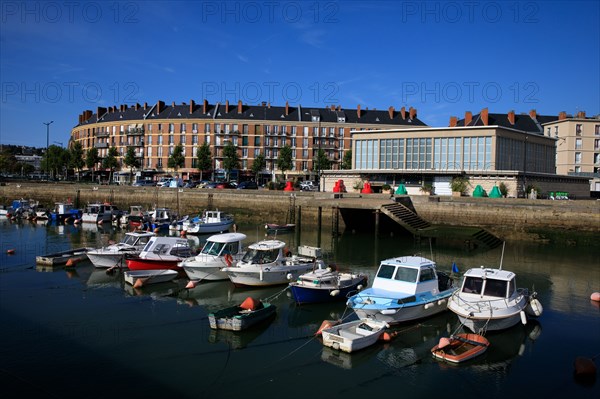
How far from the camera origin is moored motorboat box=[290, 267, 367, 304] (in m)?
20.3

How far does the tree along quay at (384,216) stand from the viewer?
131 ft

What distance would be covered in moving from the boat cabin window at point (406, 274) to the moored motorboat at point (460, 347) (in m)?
2.99

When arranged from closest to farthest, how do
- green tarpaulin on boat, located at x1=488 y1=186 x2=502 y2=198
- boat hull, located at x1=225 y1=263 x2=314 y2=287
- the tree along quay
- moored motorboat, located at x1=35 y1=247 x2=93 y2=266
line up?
1. boat hull, located at x1=225 y1=263 x2=314 y2=287
2. moored motorboat, located at x1=35 y1=247 x2=93 y2=266
3. the tree along quay
4. green tarpaulin on boat, located at x1=488 y1=186 x2=502 y2=198

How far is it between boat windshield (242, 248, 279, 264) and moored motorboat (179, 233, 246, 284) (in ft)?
3.51

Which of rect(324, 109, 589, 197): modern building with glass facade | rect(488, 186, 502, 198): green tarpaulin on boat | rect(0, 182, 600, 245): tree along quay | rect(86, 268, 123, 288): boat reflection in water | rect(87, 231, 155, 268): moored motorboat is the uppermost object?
rect(324, 109, 589, 197): modern building with glass facade

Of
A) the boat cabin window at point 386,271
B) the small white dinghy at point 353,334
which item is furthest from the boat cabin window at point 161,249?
the small white dinghy at point 353,334

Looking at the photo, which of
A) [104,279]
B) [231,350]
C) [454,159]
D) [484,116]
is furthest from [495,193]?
[231,350]

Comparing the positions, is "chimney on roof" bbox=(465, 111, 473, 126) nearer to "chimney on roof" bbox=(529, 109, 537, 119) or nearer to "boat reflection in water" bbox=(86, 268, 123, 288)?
"chimney on roof" bbox=(529, 109, 537, 119)

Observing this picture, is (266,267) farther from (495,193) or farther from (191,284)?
(495,193)

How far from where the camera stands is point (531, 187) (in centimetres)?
5231

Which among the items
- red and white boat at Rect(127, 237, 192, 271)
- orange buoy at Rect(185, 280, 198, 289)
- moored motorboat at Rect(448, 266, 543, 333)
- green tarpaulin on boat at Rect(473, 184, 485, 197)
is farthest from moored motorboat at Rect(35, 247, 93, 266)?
green tarpaulin on boat at Rect(473, 184, 485, 197)

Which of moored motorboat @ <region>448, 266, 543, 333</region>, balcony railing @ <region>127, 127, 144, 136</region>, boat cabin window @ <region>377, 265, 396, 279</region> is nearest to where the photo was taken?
moored motorboat @ <region>448, 266, 543, 333</region>

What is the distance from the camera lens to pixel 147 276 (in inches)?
925

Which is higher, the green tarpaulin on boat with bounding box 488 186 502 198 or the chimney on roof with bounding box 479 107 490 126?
the chimney on roof with bounding box 479 107 490 126
